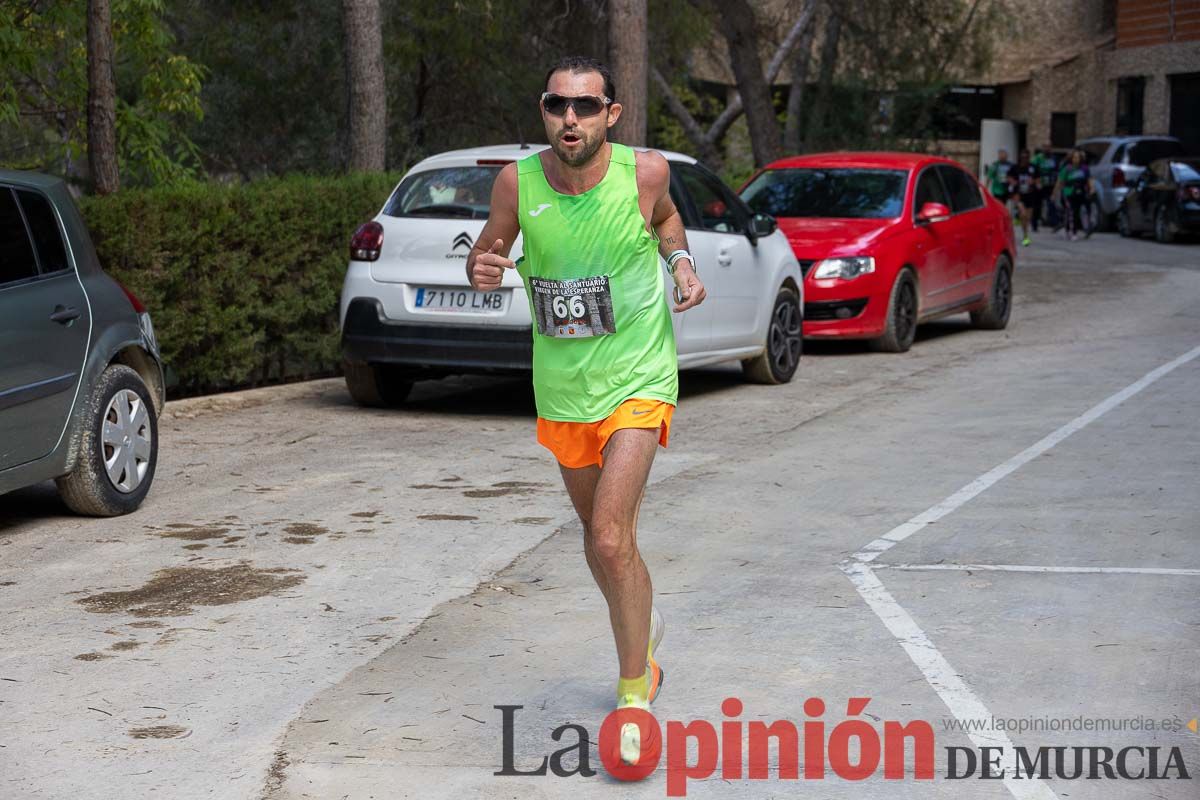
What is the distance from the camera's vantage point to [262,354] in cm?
1278

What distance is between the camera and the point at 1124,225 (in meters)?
33.8

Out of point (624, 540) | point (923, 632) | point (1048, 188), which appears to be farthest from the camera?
point (1048, 188)

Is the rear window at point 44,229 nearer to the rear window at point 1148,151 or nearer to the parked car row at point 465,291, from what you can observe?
the parked car row at point 465,291

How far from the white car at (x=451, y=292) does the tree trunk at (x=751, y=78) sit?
40.8 ft

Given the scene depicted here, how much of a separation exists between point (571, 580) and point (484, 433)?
13.2ft

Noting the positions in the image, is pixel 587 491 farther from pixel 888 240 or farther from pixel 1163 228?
pixel 1163 228

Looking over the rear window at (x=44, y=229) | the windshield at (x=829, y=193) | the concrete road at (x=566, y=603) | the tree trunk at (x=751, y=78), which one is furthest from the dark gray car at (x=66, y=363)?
the tree trunk at (x=751, y=78)

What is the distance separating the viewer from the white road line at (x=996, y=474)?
758 centimetres

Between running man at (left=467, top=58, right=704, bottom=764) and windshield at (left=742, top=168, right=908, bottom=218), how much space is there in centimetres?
1100

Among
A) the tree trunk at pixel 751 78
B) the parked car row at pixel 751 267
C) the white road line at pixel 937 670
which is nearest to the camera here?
the white road line at pixel 937 670

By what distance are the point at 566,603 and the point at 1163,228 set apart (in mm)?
27287

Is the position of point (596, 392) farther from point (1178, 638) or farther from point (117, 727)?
point (1178, 638)

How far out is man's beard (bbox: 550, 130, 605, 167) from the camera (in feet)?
15.7

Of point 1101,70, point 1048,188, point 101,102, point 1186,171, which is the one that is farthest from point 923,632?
point 1101,70
